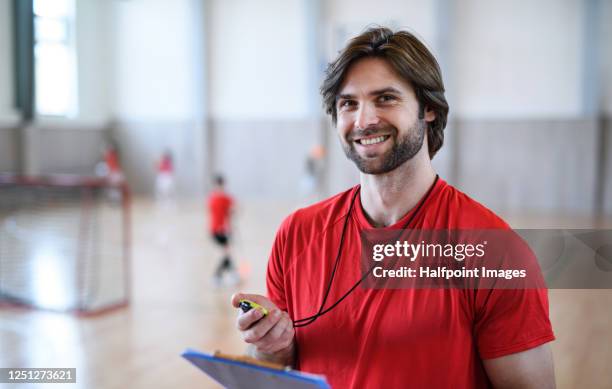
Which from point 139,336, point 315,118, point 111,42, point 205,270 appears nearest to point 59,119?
point 111,42

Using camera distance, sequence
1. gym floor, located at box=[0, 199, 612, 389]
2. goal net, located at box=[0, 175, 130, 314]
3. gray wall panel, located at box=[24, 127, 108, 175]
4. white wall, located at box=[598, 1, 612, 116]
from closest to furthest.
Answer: gym floor, located at box=[0, 199, 612, 389] < goal net, located at box=[0, 175, 130, 314] < white wall, located at box=[598, 1, 612, 116] < gray wall panel, located at box=[24, 127, 108, 175]

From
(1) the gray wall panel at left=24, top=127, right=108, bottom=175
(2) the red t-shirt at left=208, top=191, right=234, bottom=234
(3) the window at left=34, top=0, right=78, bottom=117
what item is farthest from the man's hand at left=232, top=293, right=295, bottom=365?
(1) the gray wall panel at left=24, top=127, right=108, bottom=175

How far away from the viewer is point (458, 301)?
4.65 ft

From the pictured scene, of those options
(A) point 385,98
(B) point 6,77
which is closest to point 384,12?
(B) point 6,77

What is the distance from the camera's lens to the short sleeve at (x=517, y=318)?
4.56ft

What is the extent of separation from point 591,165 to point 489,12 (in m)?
4.46

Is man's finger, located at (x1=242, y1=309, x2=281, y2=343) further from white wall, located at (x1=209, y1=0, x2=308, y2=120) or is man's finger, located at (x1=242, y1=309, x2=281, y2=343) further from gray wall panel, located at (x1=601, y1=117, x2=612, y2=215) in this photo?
white wall, located at (x1=209, y1=0, x2=308, y2=120)

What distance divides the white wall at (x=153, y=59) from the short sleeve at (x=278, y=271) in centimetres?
1541

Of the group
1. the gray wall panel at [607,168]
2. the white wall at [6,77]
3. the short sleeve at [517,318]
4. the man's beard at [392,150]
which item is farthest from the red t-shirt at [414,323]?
the gray wall panel at [607,168]

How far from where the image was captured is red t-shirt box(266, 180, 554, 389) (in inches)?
55.1

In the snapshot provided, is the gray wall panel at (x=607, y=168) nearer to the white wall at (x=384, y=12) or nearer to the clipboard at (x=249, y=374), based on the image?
the white wall at (x=384, y=12)

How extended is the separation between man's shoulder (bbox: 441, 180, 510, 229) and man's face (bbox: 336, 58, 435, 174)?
0.56 feet

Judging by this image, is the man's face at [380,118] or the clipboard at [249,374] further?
the man's face at [380,118]

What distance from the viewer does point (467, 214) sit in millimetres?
1493
